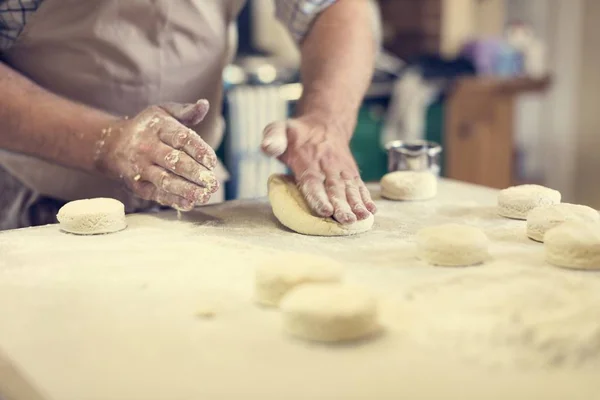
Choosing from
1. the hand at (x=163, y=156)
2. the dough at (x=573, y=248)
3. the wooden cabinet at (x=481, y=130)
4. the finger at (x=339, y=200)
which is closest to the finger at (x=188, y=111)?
the hand at (x=163, y=156)

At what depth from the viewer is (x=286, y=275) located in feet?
2.93

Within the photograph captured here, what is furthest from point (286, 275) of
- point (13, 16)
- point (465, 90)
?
point (465, 90)

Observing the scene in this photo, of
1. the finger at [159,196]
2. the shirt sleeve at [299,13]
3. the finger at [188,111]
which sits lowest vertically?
the finger at [159,196]

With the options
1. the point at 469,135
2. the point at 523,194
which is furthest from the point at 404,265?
the point at 469,135

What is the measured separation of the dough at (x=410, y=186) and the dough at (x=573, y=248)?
0.40 m

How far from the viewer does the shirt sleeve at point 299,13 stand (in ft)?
5.42

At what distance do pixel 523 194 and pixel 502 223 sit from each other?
2.9 inches

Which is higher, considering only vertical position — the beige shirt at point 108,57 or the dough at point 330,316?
the beige shirt at point 108,57

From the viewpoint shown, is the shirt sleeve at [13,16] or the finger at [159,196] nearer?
the finger at [159,196]

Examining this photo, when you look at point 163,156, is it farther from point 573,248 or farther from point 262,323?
point 573,248

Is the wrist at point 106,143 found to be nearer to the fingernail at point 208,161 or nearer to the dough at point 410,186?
the fingernail at point 208,161

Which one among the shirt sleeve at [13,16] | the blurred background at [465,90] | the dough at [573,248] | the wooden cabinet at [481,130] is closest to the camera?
the dough at [573,248]

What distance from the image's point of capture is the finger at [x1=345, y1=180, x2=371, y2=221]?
119 centimetres

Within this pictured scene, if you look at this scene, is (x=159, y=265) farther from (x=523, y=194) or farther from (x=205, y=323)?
(x=523, y=194)
